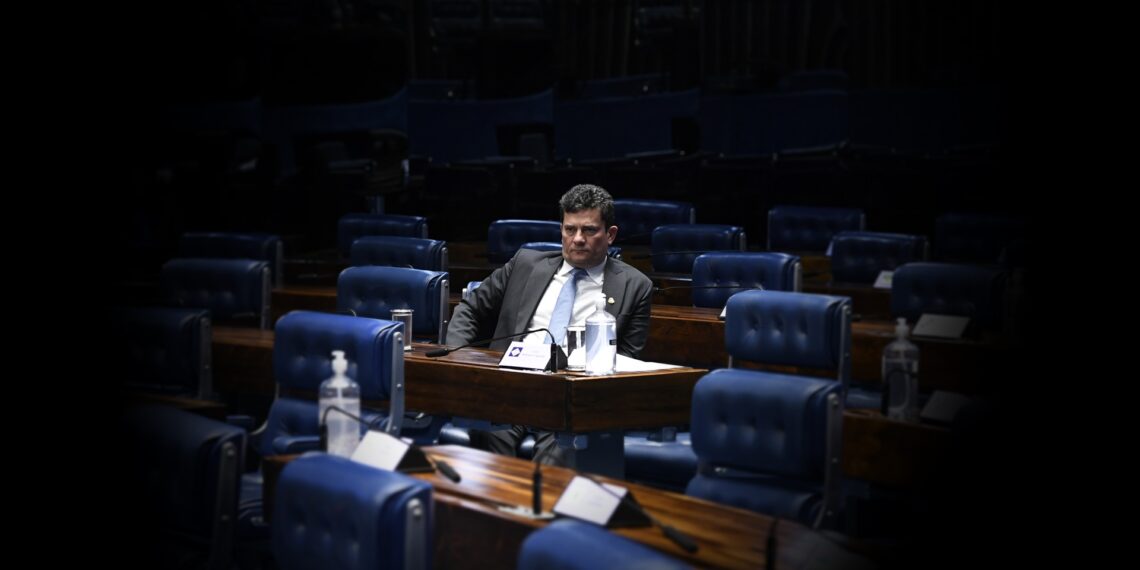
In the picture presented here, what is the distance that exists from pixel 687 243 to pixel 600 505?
337cm

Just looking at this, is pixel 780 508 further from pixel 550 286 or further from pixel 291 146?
pixel 291 146

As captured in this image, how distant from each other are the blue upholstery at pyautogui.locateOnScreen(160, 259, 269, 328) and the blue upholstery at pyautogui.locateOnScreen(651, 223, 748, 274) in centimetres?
172

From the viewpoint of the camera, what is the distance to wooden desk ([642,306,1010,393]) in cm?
352

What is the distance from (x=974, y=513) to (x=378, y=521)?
4.55ft

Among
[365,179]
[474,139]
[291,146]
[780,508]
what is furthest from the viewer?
[474,139]

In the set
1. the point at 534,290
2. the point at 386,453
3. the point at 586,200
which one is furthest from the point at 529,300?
the point at 386,453

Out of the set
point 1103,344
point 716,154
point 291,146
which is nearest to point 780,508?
point 1103,344

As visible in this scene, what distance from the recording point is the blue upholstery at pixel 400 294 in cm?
405

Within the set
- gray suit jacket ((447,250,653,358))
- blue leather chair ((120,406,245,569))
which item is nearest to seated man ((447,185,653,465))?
gray suit jacket ((447,250,653,358))

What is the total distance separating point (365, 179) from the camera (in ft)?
23.6

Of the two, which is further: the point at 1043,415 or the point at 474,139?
the point at 474,139

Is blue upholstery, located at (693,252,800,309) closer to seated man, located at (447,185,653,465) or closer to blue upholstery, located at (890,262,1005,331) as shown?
blue upholstery, located at (890,262,1005,331)

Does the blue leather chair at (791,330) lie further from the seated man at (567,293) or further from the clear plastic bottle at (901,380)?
the seated man at (567,293)

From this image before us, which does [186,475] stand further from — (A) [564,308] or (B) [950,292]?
(B) [950,292]
